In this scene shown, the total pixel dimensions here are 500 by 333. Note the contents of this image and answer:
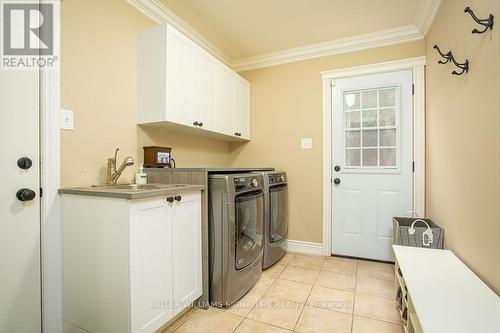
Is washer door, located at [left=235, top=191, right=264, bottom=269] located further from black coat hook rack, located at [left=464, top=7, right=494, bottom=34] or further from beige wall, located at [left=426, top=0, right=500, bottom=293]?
Result: black coat hook rack, located at [left=464, top=7, right=494, bottom=34]

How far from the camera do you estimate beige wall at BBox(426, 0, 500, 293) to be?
1195mm

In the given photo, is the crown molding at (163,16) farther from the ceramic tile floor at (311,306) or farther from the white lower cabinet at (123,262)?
the ceramic tile floor at (311,306)

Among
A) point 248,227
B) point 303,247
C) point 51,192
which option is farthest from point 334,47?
point 51,192

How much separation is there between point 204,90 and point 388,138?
78.4 inches

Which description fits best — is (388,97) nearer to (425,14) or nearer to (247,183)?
(425,14)

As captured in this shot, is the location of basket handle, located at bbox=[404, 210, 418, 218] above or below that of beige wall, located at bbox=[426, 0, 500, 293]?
below

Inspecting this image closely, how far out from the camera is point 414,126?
2502 mm

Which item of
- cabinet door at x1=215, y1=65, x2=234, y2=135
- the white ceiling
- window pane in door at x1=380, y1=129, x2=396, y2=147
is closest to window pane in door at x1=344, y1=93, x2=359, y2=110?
window pane in door at x1=380, y1=129, x2=396, y2=147

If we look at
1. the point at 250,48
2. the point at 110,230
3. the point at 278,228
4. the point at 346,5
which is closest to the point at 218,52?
the point at 250,48

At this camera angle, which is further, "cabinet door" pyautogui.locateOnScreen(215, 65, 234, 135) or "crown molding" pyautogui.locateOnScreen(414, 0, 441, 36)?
"cabinet door" pyautogui.locateOnScreen(215, 65, 234, 135)

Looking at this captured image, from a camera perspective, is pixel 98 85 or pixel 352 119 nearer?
pixel 98 85

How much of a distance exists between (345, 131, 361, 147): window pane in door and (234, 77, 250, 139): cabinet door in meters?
1.22

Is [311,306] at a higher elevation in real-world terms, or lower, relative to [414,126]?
lower

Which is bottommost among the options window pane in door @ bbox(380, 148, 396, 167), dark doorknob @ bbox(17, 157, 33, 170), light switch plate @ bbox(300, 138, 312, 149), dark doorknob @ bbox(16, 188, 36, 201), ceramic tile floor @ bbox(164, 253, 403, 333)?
ceramic tile floor @ bbox(164, 253, 403, 333)
